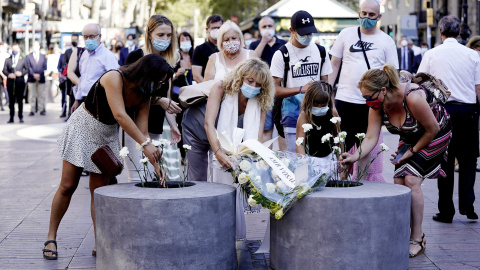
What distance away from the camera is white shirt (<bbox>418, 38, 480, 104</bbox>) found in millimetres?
7328

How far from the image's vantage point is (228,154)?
18.8 ft

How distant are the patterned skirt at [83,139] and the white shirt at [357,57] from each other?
2.53 meters

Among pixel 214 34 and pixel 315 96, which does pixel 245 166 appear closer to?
pixel 315 96

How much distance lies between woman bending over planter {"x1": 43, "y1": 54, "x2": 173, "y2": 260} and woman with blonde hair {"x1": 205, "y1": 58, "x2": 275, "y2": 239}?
0.46 metres

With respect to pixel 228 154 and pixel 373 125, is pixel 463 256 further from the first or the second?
pixel 228 154

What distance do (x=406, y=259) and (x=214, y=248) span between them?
1.33 m

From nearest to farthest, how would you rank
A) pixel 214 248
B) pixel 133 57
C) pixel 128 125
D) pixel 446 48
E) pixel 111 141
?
1. pixel 214 248
2. pixel 128 125
3. pixel 111 141
4. pixel 133 57
5. pixel 446 48

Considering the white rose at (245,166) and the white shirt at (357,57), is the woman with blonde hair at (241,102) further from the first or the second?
the white shirt at (357,57)

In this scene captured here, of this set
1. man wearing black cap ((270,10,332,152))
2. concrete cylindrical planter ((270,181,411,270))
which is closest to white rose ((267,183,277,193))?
concrete cylindrical planter ((270,181,411,270))

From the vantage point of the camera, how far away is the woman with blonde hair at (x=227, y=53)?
7.43 m

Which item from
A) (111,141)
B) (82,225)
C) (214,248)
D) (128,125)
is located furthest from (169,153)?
(214,248)

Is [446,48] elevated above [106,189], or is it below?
above

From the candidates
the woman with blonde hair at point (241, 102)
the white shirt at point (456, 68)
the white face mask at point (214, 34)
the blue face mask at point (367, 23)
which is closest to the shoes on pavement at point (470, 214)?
the white shirt at point (456, 68)

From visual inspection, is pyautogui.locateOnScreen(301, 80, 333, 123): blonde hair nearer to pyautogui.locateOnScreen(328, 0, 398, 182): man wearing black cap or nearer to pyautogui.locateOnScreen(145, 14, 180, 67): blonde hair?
pyautogui.locateOnScreen(328, 0, 398, 182): man wearing black cap
